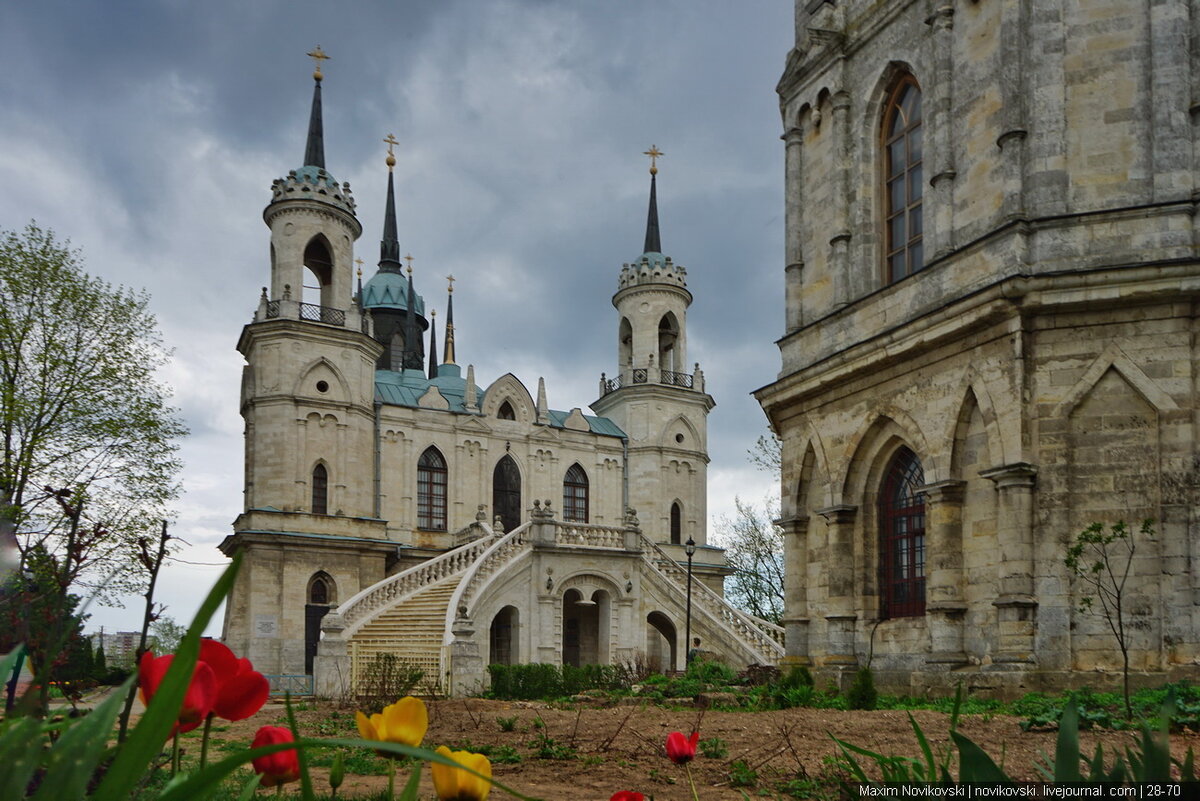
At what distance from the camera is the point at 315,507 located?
37.4m

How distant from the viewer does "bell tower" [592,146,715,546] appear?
149ft

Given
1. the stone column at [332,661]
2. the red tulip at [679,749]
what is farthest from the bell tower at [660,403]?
the red tulip at [679,749]

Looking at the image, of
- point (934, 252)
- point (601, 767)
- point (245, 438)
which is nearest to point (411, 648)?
point (245, 438)

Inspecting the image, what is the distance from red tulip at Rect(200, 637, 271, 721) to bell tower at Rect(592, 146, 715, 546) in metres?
43.0

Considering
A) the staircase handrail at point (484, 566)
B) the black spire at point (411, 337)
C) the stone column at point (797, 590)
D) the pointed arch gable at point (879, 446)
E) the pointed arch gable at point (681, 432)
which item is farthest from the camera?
the black spire at point (411, 337)

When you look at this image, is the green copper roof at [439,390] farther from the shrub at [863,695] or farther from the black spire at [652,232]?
the shrub at [863,695]

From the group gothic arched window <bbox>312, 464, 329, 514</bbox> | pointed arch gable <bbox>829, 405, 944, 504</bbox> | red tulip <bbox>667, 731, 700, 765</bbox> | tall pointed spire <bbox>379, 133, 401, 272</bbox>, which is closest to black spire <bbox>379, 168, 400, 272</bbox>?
tall pointed spire <bbox>379, 133, 401, 272</bbox>

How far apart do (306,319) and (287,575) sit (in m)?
9.11

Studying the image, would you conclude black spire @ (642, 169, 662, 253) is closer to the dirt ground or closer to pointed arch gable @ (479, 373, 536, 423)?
pointed arch gable @ (479, 373, 536, 423)

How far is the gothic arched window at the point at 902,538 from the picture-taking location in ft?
57.3

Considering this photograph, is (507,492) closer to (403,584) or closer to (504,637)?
(504,637)

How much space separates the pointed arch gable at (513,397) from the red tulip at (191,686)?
41.5 meters

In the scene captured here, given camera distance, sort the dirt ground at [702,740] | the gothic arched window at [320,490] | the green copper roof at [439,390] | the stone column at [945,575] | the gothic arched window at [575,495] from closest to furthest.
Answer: the dirt ground at [702,740] → the stone column at [945,575] → the gothic arched window at [320,490] → the green copper roof at [439,390] → the gothic arched window at [575,495]

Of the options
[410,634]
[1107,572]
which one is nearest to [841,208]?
[1107,572]
